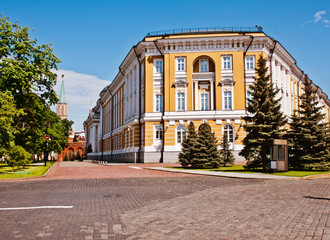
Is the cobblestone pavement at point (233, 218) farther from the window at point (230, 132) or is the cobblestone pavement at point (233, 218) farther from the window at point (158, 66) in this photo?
the window at point (158, 66)

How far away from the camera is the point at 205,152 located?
2944 cm

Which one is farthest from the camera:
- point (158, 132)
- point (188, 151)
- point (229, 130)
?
point (158, 132)

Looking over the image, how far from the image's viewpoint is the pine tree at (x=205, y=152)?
2905 centimetres

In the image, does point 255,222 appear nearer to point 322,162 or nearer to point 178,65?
point 322,162

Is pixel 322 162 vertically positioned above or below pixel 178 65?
below

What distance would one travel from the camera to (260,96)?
27328mm

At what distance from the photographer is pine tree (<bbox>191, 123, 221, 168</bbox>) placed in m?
29.0

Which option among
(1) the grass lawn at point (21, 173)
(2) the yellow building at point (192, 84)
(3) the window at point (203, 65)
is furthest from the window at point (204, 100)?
(1) the grass lawn at point (21, 173)

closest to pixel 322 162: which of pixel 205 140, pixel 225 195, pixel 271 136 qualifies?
pixel 271 136

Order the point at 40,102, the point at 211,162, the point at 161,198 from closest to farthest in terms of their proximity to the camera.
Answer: the point at 161,198
the point at 211,162
the point at 40,102

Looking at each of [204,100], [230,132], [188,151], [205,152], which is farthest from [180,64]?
[205,152]

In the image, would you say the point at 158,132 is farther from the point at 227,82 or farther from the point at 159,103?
the point at 227,82

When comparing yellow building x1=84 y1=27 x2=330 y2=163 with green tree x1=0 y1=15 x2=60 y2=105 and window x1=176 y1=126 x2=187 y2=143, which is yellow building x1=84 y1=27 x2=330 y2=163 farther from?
green tree x1=0 y1=15 x2=60 y2=105

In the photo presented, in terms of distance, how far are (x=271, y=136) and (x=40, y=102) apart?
80.5 ft
